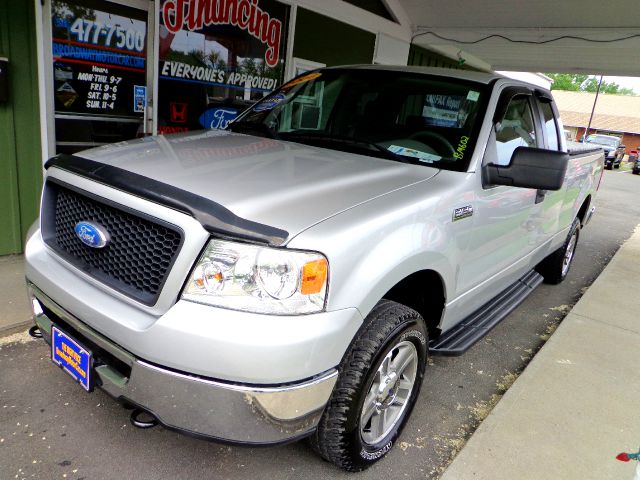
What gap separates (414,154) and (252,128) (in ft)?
3.69

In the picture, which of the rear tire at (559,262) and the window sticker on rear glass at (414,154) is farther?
the rear tire at (559,262)

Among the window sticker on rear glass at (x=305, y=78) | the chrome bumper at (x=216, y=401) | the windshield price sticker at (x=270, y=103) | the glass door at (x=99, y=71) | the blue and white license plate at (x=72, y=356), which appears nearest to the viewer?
the chrome bumper at (x=216, y=401)

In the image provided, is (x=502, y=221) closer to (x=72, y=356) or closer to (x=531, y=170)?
(x=531, y=170)

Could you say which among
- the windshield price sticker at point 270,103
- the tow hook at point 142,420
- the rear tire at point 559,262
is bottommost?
the rear tire at point 559,262

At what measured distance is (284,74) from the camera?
22.3 feet

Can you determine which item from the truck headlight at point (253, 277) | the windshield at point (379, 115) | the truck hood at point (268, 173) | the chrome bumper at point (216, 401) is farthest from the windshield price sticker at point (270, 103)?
the chrome bumper at point (216, 401)

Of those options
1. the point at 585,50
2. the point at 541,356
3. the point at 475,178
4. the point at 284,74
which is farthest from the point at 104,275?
the point at 585,50

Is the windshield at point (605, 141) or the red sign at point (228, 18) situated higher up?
the red sign at point (228, 18)

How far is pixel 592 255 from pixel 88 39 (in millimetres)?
6846

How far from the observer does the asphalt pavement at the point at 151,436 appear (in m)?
2.37

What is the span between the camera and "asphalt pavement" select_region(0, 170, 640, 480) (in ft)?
7.76

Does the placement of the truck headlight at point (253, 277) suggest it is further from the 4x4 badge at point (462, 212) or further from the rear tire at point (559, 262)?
the rear tire at point (559, 262)

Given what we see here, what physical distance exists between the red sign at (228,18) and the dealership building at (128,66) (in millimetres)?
11

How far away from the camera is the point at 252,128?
342cm
